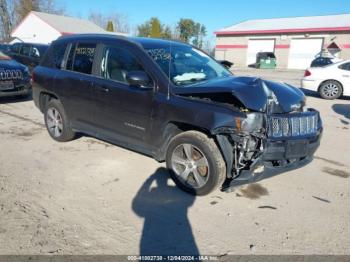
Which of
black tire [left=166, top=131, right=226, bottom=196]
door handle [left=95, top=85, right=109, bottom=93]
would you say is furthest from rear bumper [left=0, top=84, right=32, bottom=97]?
black tire [left=166, top=131, right=226, bottom=196]

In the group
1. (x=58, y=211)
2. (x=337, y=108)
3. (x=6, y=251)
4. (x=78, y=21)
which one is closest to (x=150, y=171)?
(x=58, y=211)

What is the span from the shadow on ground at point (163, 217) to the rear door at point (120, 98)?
0.75 metres

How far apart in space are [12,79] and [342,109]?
31.3ft

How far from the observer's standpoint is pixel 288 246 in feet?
10.2

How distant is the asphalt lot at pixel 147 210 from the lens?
3.12 metres

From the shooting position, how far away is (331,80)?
1189 cm

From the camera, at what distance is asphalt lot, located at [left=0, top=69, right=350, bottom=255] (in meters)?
3.12

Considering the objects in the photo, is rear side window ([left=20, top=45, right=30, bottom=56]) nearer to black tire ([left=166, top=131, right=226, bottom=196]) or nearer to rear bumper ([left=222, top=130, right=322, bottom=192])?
black tire ([left=166, top=131, right=226, bottom=196])

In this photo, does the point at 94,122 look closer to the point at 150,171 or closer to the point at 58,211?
the point at 150,171

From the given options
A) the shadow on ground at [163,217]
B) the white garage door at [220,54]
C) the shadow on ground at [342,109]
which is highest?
the white garage door at [220,54]

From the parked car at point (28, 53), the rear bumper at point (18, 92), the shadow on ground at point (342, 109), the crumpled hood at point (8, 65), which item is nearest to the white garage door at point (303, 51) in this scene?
the shadow on ground at point (342, 109)

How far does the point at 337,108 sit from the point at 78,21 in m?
46.3

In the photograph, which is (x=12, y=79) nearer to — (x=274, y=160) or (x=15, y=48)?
(x=274, y=160)

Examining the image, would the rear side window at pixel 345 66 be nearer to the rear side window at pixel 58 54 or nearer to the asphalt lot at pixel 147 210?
the asphalt lot at pixel 147 210
